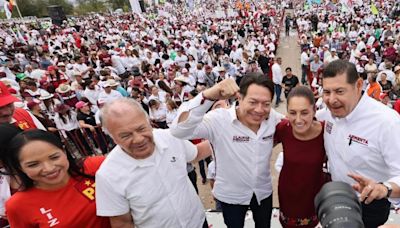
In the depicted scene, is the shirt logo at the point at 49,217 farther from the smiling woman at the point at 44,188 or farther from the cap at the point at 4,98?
the cap at the point at 4,98

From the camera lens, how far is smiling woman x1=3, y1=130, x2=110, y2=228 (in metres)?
1.62

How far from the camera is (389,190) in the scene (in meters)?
1.58

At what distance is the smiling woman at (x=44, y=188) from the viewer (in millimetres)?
1615

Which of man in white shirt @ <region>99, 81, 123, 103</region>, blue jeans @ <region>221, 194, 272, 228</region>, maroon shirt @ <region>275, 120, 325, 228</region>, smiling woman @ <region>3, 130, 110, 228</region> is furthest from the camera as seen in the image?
man in white shirt @ <region>99, 81, 123, 103</region>

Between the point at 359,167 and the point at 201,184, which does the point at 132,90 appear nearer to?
the point at 201,184

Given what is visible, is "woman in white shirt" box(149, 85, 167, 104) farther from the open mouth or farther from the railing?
the open mouth

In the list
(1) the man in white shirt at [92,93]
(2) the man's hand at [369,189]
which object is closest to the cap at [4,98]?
(2) the man's hand at [369,189]

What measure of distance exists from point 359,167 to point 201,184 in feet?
11.7

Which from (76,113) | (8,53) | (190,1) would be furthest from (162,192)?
(190,1)

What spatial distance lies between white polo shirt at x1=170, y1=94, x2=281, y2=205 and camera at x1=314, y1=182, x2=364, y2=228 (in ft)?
3.27

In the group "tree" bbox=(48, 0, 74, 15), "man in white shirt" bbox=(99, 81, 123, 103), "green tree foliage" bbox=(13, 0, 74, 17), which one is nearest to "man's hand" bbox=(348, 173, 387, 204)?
"man in white shirt" bbox=(99, 81, 123, 103)

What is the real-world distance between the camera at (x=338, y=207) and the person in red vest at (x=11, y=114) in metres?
2.22

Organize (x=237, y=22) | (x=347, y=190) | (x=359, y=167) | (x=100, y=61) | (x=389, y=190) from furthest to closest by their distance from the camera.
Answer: (x=237, y=22) < (x=100, y=61) < (x=359, y=167) < (x=389, y=190) < (x=347, y=190)

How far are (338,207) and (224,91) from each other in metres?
0.99
